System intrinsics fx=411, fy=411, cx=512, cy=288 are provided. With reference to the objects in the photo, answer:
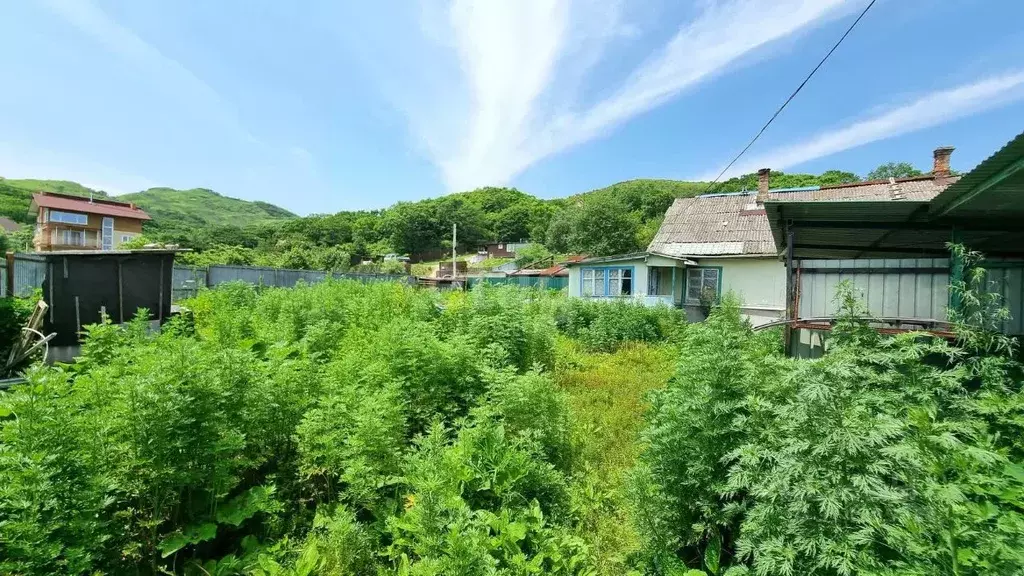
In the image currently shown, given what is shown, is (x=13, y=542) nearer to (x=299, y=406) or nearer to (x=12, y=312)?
(x=299, y=406)

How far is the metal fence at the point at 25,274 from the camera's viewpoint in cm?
975

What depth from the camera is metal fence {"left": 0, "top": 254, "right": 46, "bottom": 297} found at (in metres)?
9.75

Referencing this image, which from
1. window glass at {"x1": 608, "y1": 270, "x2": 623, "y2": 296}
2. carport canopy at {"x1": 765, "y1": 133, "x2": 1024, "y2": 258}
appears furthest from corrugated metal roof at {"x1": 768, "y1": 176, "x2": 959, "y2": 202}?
window glass at {"x1": 608, "y1": 270, "x2": 623, "y2": 296}

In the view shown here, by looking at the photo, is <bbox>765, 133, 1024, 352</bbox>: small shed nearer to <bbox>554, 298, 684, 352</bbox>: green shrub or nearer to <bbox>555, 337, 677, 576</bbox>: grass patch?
<bbox>555, 337, 677, 576</bbox>: grass patch

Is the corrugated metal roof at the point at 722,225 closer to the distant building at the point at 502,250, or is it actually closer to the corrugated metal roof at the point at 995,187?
the corrugated metal roof at the point at 995,187

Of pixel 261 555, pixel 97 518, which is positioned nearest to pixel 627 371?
pixel 261 555

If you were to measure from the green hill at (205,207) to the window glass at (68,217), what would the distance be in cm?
6214

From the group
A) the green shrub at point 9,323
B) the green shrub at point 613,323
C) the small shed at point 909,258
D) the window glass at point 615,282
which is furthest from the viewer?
the window glass at point 615,282

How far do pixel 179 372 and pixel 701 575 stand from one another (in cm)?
366

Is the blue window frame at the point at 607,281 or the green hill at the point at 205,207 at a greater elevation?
the green hill at the point at 205,207

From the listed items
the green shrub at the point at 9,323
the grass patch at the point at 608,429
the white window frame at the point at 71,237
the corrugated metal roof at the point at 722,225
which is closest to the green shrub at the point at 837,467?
the grass patch at the point at 608,429

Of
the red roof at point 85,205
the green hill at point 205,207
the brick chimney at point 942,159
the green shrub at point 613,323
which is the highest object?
the green hill at point 205,207

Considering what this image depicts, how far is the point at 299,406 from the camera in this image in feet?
11.6

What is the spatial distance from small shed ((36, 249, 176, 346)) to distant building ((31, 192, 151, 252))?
3609 centimetres
